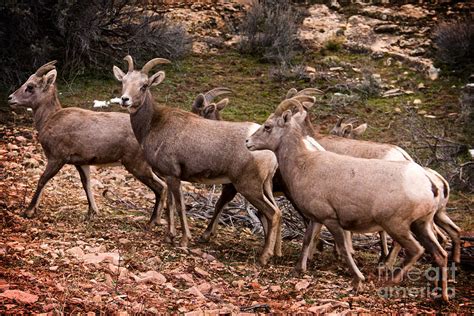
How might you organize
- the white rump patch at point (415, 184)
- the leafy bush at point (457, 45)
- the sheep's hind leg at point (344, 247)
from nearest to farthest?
the white rump patch at point (415, 184), the sheep's hind leg at point (344, 247), the leafy bush at point (457, 45)

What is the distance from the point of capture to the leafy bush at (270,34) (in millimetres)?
18469

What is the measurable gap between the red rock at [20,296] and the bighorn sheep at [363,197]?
321 cm

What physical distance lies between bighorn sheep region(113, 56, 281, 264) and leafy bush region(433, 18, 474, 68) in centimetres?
1072

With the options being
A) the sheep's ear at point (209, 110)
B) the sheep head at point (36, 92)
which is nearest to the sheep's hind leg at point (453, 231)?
the sheep's ear at point (209, 110)

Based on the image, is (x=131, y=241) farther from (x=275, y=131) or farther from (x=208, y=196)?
(x=208, y=196)

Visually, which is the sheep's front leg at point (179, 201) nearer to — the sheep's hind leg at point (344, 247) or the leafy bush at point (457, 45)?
the sheep's hind leg at point (344, 247)

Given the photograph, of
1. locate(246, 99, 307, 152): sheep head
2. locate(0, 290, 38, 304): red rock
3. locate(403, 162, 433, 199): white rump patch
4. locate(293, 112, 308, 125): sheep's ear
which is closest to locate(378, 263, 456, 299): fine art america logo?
locate(403, 162, 433, 199): white rump patch

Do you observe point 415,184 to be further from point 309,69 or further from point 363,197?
point 309,69

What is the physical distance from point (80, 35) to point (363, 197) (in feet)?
34.0

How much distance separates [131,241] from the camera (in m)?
8.23

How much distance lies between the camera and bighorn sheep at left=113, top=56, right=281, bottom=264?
839 cm

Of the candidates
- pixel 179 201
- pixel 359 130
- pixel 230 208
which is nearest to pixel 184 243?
pixel 179 201

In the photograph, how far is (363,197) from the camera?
7121mm

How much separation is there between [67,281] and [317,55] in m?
13.7
